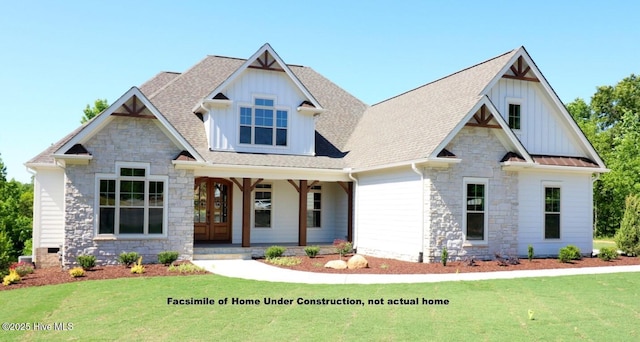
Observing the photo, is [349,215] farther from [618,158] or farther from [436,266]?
[618,158]

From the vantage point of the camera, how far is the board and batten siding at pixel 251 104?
20719 millimetres

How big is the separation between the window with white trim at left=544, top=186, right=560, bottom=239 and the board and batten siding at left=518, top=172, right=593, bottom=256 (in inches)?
5.7

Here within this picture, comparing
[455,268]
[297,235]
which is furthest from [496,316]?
[297,235]

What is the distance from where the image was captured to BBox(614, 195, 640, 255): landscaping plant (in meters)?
21.0

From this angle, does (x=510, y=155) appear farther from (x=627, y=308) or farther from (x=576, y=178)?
(x=627, y=308)

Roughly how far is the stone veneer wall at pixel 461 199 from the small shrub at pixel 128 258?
887 centimetres

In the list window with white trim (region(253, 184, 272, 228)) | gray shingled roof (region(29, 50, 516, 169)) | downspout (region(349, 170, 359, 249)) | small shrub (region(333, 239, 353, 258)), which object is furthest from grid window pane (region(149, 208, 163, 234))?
downspout (region(349, 170, 359, 249))

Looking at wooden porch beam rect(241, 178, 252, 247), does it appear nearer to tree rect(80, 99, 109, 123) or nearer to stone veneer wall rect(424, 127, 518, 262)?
stone veneer wall rect(424, 127, 518, 262)

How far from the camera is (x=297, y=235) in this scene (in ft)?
73.9

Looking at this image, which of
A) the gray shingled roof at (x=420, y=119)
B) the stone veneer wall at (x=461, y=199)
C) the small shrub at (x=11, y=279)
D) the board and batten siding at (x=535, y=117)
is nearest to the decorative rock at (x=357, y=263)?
the stone veneer wall at (x=461, y=199)

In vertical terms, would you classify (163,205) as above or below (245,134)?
below

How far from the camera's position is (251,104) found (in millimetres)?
21000

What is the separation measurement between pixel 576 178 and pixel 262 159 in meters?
11.4

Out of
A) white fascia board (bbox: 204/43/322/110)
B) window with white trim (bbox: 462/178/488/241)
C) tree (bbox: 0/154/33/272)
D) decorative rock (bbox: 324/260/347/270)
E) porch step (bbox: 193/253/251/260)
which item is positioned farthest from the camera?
tree (bbox: 0/154/33/272)
